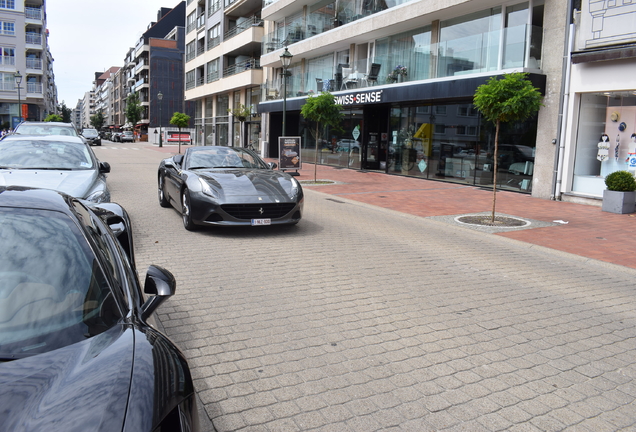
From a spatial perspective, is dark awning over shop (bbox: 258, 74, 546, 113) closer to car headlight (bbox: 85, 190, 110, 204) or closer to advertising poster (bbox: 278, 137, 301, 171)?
advertising poster (bbox: 278, 137, 301, 171)

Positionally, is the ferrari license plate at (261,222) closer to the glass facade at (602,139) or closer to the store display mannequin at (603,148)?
the glass facade at (602,139)

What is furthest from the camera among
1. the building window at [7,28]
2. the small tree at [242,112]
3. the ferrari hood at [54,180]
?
the building window at [7,28]

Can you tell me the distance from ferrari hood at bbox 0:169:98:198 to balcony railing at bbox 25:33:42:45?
67.4 metres

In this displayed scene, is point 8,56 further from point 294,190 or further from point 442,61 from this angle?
point 294,190

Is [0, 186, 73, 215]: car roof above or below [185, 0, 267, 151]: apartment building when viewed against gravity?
below

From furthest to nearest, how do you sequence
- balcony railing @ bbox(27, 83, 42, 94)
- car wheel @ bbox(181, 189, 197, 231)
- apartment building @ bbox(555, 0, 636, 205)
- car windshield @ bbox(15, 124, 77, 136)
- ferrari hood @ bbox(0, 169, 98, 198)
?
balcony railing @ bbox(27, 83, 42, 94)
car windshield @ bbox(15, 124, 77, 136)
apartment building @ bbox(555, 0, 636, 205)
car wheel @ bbox(181, 189, 197, 231)
ferrari hood @ bbox(0, 169, 98, 198)

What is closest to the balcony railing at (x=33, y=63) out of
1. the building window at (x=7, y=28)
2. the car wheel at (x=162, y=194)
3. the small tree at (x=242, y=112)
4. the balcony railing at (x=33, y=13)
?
the building window at (x=7, y=28)

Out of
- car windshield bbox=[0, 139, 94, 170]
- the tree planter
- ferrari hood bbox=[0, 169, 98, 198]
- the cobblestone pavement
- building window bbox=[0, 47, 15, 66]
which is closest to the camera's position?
the cobblestone pavement

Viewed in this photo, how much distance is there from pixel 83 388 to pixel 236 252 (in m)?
5.70

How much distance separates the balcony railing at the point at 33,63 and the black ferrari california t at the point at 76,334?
7137cm

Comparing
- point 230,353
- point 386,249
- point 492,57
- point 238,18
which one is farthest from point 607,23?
point 238,18

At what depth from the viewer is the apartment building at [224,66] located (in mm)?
39312

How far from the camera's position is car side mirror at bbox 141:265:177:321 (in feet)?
8.58

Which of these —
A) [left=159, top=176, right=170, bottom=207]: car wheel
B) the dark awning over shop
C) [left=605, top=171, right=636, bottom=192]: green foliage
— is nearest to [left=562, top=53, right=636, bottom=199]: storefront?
[left=605, top=171, right=636, bottom=192]: green foliage
